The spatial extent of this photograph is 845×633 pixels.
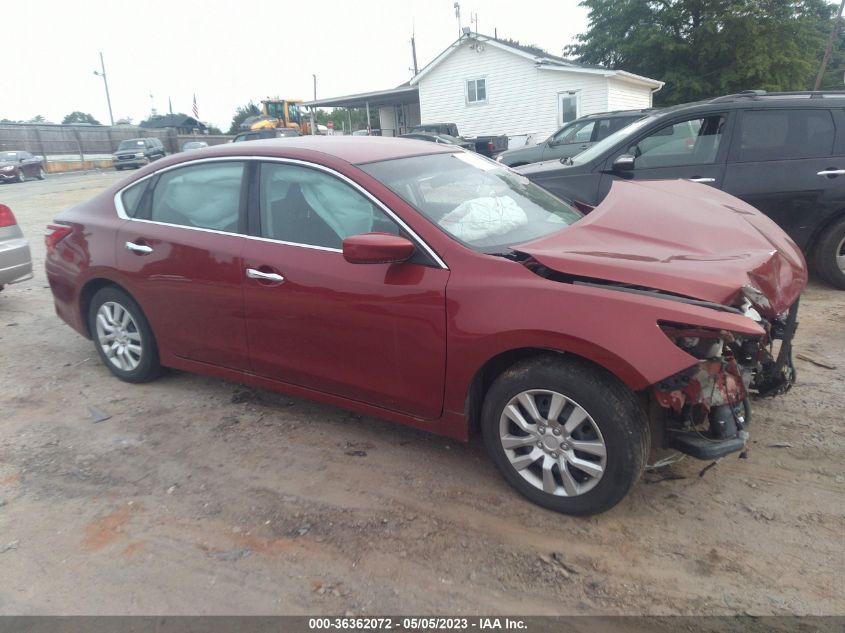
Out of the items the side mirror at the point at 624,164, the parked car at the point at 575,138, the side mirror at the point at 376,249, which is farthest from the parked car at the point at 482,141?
the side mirror at the point at 376,249

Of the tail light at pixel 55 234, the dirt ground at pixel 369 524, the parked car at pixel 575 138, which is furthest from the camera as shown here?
the parked car at pixel 575 138

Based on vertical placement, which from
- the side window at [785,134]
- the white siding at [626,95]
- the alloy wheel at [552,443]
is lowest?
the alloy wheel at [552,443]

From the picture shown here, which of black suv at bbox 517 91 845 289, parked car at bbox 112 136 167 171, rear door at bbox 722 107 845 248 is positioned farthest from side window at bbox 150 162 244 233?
parked car at bbox 112 136 167 171

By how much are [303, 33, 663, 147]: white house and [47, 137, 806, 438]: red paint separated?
2232 centimetres

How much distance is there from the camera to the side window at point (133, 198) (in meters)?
4.38

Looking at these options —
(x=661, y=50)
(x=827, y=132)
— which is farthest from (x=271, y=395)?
(x=661, y=50)

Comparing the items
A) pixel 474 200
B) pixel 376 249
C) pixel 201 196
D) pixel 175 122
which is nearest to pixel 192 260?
pixel 201 196

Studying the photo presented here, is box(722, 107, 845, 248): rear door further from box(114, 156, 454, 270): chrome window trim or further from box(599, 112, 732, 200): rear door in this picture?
box(114, 156, 454, 270): chrome window trim

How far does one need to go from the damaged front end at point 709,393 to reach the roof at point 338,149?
1.94m

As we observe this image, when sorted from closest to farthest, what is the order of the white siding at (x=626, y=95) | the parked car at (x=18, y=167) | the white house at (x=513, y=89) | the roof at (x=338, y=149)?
1. the roof at (x=338, y=149)
2. the white siding at (x=626, y=95)
3. the white house at (x=513, y=89)
4. the parked car at (x=18, y=167)

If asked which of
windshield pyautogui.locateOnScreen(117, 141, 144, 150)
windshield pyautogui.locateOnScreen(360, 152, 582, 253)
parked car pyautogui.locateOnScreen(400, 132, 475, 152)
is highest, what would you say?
windshield pyautogui.locateOnScreen(117, 141, 144, 150)

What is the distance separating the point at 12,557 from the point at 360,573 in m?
1.59

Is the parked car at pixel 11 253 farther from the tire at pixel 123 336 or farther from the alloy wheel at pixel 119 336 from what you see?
the alloy wheel at pixel 119 336

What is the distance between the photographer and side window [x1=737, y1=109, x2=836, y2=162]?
5980mm
